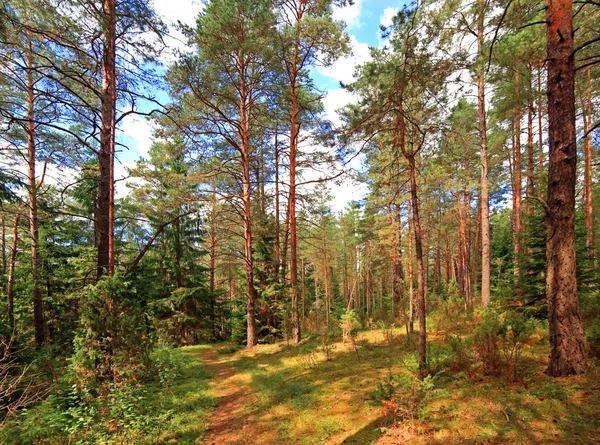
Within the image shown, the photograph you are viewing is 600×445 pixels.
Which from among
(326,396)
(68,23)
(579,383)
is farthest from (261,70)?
(579,383)

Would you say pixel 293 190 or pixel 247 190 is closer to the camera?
pixel 293 190

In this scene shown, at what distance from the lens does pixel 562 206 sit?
13.5 feet

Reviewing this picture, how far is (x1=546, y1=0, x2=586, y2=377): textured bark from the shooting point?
13.1 ft

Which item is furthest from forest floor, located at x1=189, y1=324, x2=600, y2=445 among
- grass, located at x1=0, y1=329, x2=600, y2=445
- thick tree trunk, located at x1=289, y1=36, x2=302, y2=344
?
thick tree trunk, located at x1=289, y1=36, x2=302, y2=344

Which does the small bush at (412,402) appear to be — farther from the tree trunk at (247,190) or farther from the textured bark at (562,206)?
the tree trunk at (247,190)

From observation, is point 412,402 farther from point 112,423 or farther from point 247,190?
point 247,190

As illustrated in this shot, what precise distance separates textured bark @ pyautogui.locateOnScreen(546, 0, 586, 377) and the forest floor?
35cm

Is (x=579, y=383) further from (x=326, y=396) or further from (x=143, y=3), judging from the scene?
(x=143, y=3)

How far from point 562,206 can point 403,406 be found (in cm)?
396

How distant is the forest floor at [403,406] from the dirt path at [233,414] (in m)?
0.02

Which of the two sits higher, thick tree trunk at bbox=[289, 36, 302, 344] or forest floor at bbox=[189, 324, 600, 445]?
thick tree trunk at bbox=[289, 36, 302, 344]

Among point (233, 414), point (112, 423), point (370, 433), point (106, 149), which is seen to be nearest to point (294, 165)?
point (106, 149)

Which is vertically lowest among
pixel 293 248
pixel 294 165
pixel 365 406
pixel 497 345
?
pixel 365 406

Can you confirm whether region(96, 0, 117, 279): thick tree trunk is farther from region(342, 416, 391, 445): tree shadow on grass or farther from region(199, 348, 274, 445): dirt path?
region(342, 416, 391, 445): tree shadow on grass
